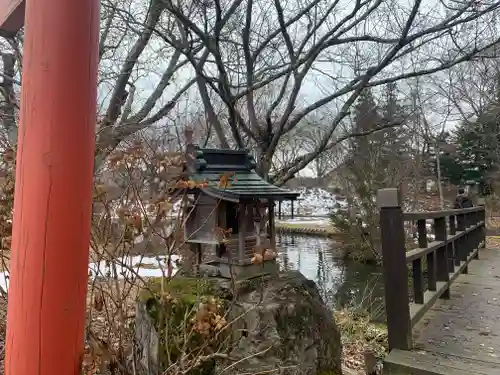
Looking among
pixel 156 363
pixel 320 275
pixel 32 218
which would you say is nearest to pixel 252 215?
pixel 156 363

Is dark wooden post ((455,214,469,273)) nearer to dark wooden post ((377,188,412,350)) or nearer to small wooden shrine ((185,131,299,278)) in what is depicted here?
dark wooden post ((377,188,412,350))

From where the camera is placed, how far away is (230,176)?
7.57 feet

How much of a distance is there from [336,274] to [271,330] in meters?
7.35

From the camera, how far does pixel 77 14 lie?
0.90 m

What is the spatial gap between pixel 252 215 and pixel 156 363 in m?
1.14

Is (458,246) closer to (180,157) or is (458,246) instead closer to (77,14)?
(180,157)

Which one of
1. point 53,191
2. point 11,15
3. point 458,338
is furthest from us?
A: point 458,338

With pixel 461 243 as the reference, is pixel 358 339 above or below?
below

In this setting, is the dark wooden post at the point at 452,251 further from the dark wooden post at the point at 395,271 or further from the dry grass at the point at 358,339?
the dark wooden post at the point at 395,271

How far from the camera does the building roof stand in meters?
2.52

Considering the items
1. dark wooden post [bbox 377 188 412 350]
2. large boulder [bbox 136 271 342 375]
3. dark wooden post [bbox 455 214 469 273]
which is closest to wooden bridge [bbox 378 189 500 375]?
dark wooden post [bbox 377 188 412 350]

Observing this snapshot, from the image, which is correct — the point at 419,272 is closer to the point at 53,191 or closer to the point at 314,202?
the point at 53,191

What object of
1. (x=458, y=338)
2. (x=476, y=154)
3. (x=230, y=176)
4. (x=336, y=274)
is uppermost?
(x=476, y=154)

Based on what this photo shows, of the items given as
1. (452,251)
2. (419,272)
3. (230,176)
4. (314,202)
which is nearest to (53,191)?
(230,176)
